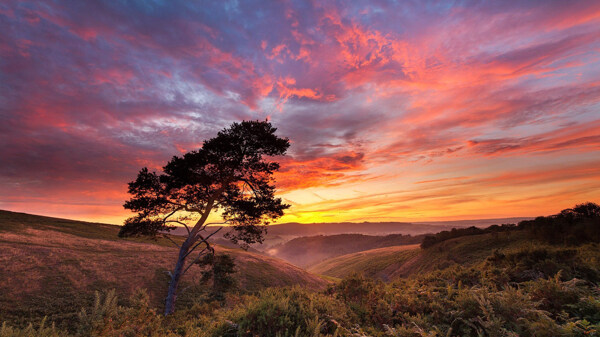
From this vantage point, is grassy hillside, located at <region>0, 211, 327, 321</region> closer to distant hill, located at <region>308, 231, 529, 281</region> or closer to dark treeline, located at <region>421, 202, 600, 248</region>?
distant hill, located at <region>308, 231, 529, 281</region>

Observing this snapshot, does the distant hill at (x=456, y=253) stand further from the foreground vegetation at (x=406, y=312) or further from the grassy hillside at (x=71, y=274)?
the grassy hillside at (x=71, y=274)

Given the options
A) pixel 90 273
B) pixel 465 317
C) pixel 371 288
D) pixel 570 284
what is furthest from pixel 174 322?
pixel 90 273

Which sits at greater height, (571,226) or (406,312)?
(571,226)

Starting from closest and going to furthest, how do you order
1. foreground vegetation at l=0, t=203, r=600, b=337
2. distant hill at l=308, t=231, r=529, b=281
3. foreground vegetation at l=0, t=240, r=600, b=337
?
foreground vegetation at l=0, t=240, r=600, b=337
foreground vegetation at l=0, t=203, r=600, b=337
distant hill at l=308, t=231, r=529, b=281

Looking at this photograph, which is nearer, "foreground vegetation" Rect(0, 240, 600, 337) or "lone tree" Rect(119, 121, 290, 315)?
"foreground vegetation" Rect(0, 240, 600, 337)

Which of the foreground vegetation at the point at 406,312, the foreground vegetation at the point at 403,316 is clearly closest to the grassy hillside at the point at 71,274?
the foreground vegetation at the point at 406,312

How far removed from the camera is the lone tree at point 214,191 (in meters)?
17.0

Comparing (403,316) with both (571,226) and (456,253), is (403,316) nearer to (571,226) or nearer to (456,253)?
(571,226)

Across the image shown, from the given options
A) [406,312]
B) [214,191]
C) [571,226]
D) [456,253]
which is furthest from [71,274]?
[571,226]

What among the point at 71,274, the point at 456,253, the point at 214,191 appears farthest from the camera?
the point at 456,253

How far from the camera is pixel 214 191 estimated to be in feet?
59.4

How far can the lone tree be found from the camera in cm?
1705

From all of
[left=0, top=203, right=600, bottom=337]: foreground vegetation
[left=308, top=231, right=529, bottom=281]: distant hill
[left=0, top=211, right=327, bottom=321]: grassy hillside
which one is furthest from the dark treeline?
[left=0, top=211, right=327, bottom=321]: grassy hillside

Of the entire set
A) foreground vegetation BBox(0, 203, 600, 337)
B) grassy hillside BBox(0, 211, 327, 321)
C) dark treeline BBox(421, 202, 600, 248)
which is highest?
dark treeline BBox(421, 202, 600, 248)
